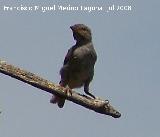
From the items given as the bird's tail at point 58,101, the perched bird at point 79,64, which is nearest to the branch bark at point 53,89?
the bird's tail at point 58,101

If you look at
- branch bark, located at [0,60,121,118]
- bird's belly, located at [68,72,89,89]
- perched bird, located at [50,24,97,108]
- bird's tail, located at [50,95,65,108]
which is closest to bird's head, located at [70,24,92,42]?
perched bird, located at [50,24,97,108]

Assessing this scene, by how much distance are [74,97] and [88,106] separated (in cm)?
22

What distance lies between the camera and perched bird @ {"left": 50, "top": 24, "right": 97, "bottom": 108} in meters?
9.14

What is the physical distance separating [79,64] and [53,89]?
3.69 metres

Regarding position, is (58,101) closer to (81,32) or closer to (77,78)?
(77,78)

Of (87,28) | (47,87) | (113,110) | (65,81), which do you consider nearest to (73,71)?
(65,81)

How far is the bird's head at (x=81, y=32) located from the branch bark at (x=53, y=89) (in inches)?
129

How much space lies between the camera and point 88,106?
19.0 feet

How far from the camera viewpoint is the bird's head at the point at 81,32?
913 centimetres

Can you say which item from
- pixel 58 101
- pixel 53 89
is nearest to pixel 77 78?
pixel 58 101

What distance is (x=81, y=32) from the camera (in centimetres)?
937

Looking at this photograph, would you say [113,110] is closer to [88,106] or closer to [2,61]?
[88,106]

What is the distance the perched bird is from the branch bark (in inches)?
120

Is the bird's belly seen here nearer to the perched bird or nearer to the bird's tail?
the perched bird
